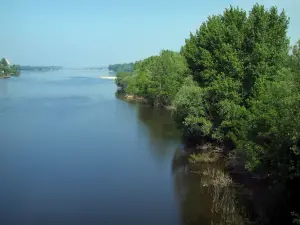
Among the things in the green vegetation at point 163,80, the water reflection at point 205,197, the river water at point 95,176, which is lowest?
the river water at point 95,176

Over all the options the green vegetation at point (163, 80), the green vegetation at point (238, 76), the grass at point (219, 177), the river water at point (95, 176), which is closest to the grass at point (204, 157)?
the green vegetation at point (238, 76)

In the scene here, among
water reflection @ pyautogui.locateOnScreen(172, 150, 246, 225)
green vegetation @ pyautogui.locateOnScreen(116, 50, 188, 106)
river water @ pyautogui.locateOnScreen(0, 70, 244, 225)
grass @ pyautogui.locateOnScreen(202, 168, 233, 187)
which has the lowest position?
river water @ pyautogui.locateOnScreen(0, 70, 244, 225)

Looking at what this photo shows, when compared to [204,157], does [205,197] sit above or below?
below

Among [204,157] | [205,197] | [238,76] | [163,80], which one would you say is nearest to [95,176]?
[205,197]

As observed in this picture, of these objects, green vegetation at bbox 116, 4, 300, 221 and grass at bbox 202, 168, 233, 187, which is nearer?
green vegetation at bbox 116, 4, 300, 221

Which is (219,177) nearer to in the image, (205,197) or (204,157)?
(205,197)

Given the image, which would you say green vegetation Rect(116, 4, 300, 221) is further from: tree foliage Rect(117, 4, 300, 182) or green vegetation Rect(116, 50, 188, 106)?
green vegetation Rect(116, 50, 188, 106)

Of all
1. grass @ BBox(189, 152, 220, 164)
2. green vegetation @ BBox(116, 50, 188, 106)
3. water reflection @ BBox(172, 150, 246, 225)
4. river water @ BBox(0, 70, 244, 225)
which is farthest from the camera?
green vegetation @ BBox(116, 50, 188, 106)

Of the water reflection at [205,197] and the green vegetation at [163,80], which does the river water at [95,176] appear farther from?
the green vegetation at [163,80]

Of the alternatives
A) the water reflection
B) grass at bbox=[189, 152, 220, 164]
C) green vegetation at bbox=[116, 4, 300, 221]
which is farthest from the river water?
green vegetation at bbox=[116, 4, 300, 221]
